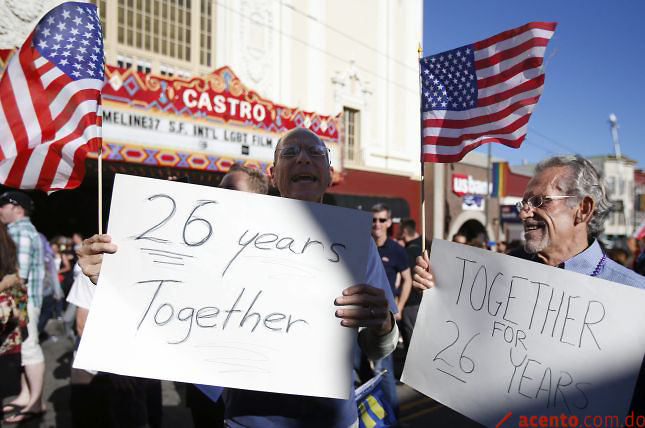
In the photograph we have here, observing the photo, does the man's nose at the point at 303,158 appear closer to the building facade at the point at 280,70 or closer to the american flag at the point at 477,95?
the american flag at the point at 477,95

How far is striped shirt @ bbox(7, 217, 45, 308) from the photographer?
4.24m

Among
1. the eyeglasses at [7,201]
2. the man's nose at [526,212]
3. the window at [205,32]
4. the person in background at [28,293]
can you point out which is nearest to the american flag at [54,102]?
the man's nose at [526,212]

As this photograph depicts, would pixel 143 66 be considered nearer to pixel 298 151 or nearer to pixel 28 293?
pixel 28 293

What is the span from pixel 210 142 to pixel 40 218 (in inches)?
204

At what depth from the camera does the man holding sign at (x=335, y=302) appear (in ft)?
5.20

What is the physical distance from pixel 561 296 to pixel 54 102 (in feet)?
7.34

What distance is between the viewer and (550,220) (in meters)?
1.99

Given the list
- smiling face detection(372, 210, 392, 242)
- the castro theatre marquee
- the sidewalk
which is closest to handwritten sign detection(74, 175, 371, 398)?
the sidewalk

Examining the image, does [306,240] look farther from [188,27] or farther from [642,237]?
[188,27]

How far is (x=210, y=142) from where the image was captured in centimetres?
930

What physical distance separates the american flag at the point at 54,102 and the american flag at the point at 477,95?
1.50 m

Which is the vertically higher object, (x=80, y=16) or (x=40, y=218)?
(x=80, y=16)

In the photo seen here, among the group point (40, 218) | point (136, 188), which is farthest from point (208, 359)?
point (40, 218)

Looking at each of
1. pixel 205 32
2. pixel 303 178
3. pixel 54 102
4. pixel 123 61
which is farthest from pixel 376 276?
pixel 205 32
